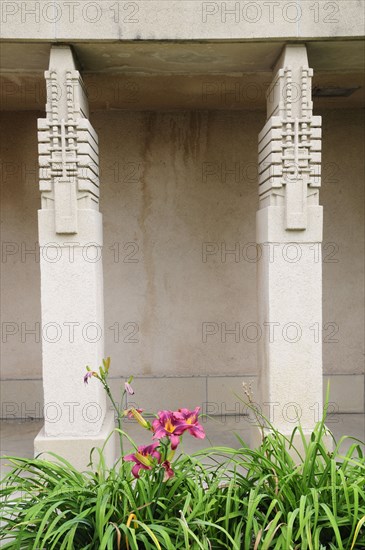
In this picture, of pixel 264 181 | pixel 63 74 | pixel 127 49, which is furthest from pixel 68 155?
pixel 264 181

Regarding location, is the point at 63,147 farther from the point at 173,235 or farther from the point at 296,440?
the point at 296,440

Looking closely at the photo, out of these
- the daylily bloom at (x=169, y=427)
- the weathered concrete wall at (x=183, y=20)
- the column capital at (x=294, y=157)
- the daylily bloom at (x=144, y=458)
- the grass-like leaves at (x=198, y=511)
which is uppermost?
the weathered concrete wall at (x=183, y=20)

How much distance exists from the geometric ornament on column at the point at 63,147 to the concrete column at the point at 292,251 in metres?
1.52

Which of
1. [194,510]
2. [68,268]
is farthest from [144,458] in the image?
[68,268]

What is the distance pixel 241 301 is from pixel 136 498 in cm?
419

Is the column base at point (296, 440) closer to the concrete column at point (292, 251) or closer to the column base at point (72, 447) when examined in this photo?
the concrete column at point (292, 251)

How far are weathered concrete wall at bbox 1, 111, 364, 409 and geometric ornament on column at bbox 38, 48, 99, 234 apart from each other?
A: 236cm

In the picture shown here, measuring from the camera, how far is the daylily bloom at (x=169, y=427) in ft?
9.82

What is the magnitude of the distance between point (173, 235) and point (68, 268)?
248 centimetres

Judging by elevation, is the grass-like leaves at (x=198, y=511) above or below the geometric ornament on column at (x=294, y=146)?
below

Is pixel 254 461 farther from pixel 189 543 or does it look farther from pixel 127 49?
pixel 127 49

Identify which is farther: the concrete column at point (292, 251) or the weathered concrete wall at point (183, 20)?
the concrete column at point (292, 251)

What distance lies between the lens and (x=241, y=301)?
7.36 meters

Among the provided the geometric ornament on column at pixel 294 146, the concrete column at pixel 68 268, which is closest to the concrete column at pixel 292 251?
the geometric ornament on column at pixel 294 146
